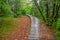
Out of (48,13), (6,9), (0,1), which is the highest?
(0,1)

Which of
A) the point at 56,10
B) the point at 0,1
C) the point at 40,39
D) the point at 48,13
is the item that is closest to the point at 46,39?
the point at 40,39

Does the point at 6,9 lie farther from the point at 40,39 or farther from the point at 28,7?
the point at 28,7

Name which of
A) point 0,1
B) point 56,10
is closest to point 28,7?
point 56,10

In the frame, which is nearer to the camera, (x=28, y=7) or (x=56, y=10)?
(x=56, y=10)

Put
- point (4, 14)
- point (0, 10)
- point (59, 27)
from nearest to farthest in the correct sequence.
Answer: point (59, 27) → point (0, 10) → point (4, 14)

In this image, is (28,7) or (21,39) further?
(28,7)

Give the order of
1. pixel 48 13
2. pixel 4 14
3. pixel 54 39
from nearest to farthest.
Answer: pixel 54 39 < pixel 4 14 < pixel 48 13

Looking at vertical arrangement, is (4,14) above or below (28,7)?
above

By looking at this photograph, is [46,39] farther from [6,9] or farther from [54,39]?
[6,9]

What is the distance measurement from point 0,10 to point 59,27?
5.82m

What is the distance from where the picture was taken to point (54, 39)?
1061 cm

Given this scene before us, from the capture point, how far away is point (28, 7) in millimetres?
61719

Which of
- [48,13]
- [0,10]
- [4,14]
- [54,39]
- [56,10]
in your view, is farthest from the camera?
[48,13]

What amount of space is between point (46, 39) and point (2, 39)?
9.87 ft
